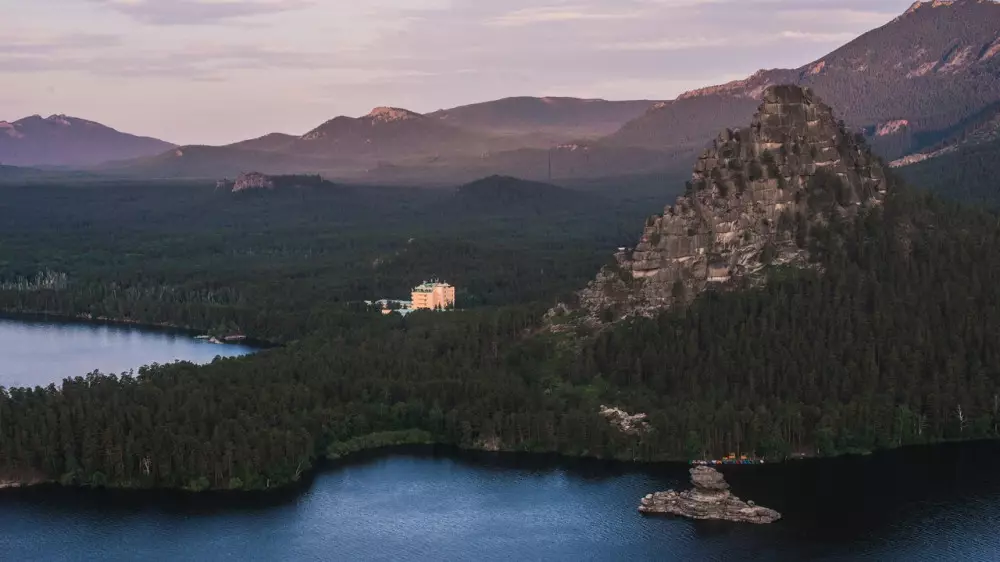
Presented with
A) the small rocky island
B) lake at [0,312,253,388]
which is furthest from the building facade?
the small rocky island

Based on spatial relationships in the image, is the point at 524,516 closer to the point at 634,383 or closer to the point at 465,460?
the point at 465,460

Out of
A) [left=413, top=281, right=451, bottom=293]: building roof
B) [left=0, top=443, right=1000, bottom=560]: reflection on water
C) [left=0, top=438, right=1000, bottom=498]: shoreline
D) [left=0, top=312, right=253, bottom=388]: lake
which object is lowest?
[left=0, top=443, right=1000, bottom=560]: reflection on water

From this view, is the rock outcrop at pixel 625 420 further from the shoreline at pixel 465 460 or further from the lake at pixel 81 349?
the lake at pixel 81 349

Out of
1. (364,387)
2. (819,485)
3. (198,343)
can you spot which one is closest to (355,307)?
(198,343)

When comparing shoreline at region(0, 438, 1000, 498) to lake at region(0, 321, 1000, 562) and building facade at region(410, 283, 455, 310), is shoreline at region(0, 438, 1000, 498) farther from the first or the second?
building facade at region(410, 283, 455, 310)

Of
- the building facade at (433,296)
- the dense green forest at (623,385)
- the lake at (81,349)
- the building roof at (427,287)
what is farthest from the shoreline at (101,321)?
the dense green forest at (623,385)
